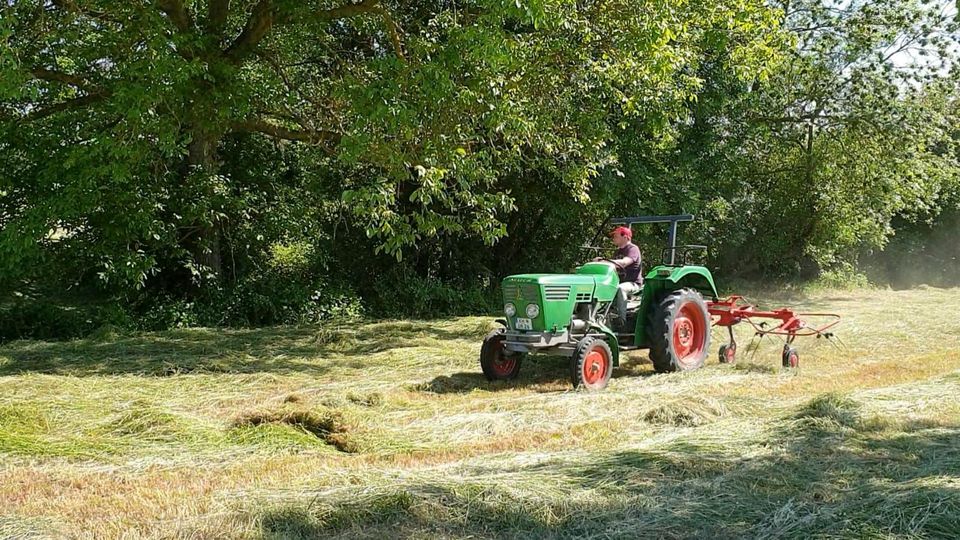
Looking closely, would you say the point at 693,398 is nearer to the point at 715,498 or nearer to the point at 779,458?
the point at 779,458

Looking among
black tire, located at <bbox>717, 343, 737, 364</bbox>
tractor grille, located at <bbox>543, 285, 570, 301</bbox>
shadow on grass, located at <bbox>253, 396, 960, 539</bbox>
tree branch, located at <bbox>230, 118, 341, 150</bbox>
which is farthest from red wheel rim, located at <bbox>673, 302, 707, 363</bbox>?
tree branch, located at <bbox>230, 118, 341, 150</bbox>

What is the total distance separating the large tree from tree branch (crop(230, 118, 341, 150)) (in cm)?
4

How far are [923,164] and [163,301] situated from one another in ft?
50.5

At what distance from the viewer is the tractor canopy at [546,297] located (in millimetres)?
7469

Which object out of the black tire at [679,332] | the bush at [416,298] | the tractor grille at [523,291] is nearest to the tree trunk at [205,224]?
the bush at [416,298]

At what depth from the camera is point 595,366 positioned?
7.47 metres

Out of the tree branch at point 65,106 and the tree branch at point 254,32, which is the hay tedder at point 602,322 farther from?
the tree branch at point 65,106

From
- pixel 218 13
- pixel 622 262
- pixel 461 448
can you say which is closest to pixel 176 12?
pixel 218 13

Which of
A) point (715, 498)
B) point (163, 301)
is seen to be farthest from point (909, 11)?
point (715, 498)

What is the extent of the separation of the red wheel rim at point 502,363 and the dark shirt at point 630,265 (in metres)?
1.42

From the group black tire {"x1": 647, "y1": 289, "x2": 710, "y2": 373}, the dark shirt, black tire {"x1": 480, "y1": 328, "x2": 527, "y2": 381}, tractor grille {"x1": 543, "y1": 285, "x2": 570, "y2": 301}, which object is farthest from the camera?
the dark shirt

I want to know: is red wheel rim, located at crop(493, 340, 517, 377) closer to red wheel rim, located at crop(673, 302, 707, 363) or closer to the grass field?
the grass field

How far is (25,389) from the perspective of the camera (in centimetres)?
693

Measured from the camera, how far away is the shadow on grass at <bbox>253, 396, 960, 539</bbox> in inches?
138
